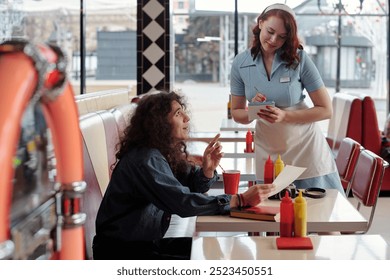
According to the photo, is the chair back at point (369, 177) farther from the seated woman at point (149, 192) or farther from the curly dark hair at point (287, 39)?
the seated woman at point (149, 192)

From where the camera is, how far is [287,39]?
2463 millimetres

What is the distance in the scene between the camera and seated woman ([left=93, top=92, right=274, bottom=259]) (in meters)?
2.19

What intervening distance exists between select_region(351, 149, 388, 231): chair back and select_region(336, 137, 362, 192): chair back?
7.7 inches

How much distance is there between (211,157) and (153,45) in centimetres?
415

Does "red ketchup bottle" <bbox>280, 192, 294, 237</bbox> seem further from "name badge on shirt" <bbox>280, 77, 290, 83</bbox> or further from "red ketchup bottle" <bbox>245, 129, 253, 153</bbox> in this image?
"red ketchup bottle" <bbox>245, 129, 253, 153</bbox>

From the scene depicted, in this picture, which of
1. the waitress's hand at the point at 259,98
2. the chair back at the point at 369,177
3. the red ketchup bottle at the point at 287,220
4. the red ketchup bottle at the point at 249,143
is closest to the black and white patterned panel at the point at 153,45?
the red ketchup bottle at the point at 249,143

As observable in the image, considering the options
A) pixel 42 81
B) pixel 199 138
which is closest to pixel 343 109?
pixel 199 138

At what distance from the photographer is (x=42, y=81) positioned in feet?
3.20

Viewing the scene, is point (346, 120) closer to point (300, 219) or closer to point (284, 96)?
point (284, 96)

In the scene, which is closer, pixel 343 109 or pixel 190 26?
pixel 343 109

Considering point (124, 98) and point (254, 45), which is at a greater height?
point (254, 45)

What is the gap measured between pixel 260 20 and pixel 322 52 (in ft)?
17.8

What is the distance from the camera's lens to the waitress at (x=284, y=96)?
8.12ft
